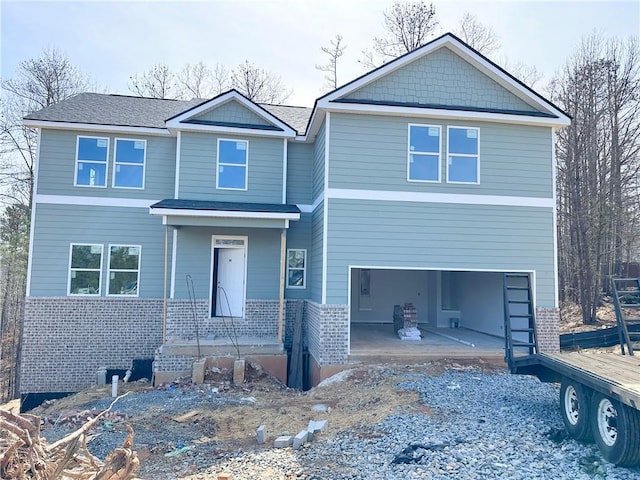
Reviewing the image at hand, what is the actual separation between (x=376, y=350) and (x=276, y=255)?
13.2ft


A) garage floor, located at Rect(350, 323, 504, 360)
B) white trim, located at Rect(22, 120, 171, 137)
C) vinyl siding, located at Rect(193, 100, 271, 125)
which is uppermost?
vinyl siding, located at Rect(193, 100, 271, 125)

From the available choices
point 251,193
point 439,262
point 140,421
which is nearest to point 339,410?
point 140,421

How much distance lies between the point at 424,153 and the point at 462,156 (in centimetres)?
93

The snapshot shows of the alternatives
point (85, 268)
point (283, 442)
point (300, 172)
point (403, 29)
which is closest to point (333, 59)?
point (403, 29)

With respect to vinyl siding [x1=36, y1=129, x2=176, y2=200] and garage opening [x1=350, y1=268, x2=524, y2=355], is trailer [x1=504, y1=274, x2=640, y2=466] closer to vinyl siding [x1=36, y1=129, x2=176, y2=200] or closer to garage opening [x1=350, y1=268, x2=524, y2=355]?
garage opening [x1=350, y1=268, x2=524, y2=355]

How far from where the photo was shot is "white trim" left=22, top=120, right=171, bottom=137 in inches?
447

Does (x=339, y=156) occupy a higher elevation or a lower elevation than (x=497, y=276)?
higher

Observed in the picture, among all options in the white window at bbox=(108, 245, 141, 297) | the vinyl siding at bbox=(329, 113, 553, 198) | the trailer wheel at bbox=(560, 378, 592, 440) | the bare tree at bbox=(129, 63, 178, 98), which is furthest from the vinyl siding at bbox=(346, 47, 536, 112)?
the bare tree at bbox=(129, 63, 178, 98)

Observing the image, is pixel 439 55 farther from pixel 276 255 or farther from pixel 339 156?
pixel 276 255

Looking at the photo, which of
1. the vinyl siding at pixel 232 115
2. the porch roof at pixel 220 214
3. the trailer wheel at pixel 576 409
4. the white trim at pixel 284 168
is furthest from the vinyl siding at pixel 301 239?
the trailer wheel at pixel 576 409

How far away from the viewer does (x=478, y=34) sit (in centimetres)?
2245

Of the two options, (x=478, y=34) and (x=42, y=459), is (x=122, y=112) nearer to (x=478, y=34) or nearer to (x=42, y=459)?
(x=42, y=459)

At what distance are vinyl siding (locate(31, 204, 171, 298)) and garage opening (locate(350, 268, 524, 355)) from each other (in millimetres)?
6028

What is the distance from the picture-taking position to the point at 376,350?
385 inches
